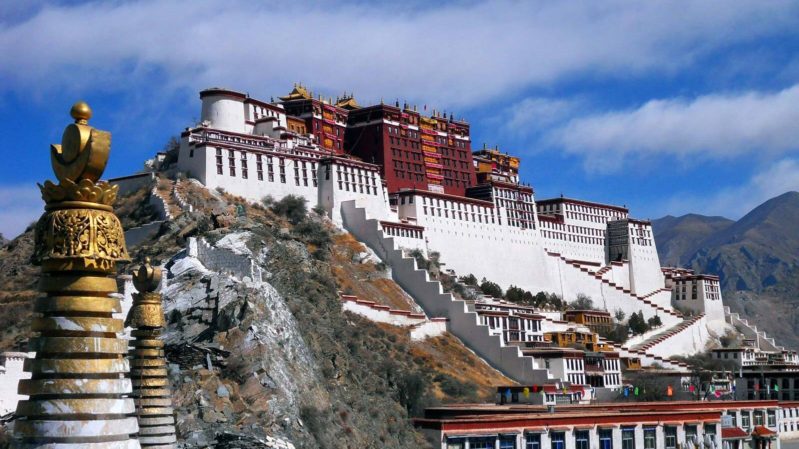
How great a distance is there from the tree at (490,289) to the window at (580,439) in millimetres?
35340

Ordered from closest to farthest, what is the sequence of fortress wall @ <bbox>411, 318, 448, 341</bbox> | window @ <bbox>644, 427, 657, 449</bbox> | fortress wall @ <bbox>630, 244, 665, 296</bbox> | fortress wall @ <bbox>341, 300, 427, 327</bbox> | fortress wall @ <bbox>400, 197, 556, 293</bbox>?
window @ <bbox>644, 427, 657, 449</bbox> → fortress wall @ <bbox>341, 300, 427, 327</bbox> → fortress wall @ <bbox>411, 318, 448, 341</bbox> → fortress wall @ <bbox>400, 197, 556, 293</bbox> → fortress wall @ <bbox>630, 244, 665, 296</bbox>

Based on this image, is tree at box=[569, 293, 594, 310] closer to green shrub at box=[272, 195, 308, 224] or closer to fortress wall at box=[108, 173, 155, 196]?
green shrub at box=[272, 195, 308, 224]

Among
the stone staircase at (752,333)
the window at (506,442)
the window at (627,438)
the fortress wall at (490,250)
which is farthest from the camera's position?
the stone staircase at (752,333)

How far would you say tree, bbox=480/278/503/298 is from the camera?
82188 mm

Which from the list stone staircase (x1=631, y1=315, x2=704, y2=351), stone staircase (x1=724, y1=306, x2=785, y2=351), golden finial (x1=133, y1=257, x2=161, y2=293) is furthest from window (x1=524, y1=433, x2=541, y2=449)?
stone staircase (x1=724, y1=306, x2=785, y2=351)

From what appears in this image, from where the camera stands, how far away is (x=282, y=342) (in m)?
41.5

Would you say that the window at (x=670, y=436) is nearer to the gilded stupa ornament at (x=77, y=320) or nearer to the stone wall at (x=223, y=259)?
the stone wall at (x=223, y=259)

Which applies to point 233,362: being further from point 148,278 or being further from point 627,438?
point 148,278

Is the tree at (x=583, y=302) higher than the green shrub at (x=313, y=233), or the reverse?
the green shrub at (x=313, y=233)

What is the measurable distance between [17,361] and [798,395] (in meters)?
53.2

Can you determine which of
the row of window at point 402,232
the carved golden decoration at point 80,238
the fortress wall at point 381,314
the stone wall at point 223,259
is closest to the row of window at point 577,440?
the stone wall at point 223,259

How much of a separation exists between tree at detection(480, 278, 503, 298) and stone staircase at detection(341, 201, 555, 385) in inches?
403

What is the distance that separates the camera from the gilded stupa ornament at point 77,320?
904 cm

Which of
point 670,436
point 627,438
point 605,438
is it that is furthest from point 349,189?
point 605,438
